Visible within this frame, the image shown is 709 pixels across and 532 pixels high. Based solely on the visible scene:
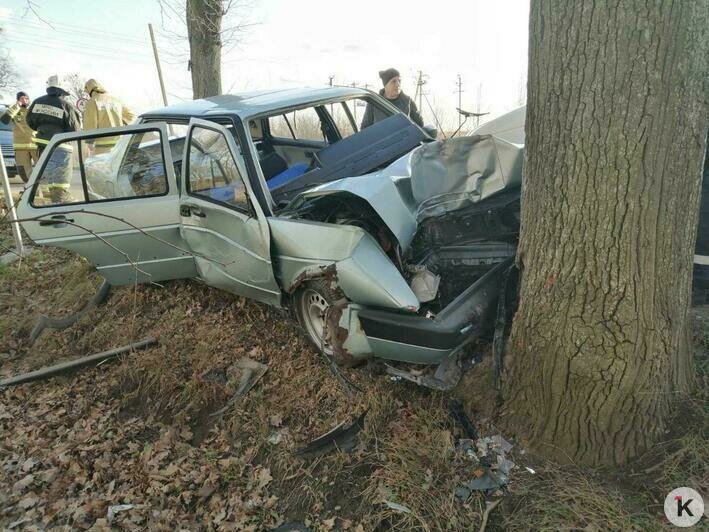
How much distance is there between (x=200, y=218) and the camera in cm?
397

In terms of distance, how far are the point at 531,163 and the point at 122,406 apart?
3.03m

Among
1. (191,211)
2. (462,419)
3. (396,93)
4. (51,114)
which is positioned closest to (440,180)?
(462,419)

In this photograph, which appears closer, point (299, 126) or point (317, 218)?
point (317, 218)

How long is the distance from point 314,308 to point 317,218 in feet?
1.97

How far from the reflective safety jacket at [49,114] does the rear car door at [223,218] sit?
4476 millimetres

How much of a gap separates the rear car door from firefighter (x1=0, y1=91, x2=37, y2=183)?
5488 millimetres

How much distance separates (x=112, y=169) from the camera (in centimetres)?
448

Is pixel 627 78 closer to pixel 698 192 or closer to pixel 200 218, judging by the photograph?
pixel 698 192

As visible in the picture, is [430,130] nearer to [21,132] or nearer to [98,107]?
[98,107]

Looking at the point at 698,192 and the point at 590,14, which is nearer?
the point at 590,14

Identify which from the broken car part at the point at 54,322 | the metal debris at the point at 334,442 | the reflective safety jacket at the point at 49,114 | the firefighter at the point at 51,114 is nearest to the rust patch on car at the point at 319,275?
the metal debris at the point at 334,442

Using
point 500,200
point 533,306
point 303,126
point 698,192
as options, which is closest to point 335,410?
point 533,306

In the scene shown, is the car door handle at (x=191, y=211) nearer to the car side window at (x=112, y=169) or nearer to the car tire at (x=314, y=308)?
the car side window at (x=112, y=169)

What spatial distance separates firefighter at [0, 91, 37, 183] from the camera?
316 inches
